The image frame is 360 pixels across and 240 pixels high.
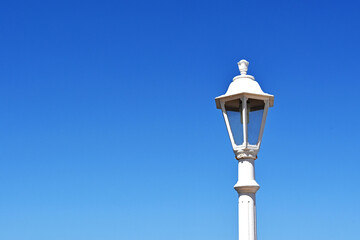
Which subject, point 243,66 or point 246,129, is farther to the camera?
point 243,66

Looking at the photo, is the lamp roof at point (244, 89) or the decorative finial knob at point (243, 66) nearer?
the lamp roof at point (244, 89)

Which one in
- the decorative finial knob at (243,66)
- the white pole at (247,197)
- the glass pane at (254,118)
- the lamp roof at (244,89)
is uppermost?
the decorative finial knob at (243,66)

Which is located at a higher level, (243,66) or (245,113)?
(243,66)

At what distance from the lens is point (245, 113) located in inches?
290

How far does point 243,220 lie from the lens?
712 cm

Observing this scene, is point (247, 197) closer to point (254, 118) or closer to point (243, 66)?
point (254, 118)

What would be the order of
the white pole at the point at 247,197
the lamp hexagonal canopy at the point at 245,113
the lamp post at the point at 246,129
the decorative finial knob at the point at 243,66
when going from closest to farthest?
the white pole at the point at 247,197 → the lamp post at the point at 246,129 → the lamp hexagonal canopy at the point at 245,113 → the decorative finial knob at the point at 243,66

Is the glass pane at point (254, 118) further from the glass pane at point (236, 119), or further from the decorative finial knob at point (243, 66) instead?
the decorative finial knob at point (243, 66)

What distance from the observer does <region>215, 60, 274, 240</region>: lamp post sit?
23.6ft

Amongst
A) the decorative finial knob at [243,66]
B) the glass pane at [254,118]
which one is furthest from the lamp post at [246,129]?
the decorative finial knob at [243,66]

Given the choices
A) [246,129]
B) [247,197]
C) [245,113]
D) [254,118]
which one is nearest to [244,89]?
[245,113]

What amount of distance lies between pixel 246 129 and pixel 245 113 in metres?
0.25

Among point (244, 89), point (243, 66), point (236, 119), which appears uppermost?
point (243, 66)

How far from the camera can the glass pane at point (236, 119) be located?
7.41m
